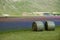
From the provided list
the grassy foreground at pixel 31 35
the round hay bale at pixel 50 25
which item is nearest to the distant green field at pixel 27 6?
the round hay bale at pixel 50 25

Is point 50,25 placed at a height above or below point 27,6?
below

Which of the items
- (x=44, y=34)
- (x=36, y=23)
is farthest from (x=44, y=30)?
(x=36, y=23)

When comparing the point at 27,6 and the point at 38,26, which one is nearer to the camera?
the point at 38,26

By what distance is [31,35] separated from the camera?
328 cm

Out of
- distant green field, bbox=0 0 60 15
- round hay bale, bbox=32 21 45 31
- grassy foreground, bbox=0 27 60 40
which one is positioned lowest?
grassy foreground, bbox=0 27 60 40

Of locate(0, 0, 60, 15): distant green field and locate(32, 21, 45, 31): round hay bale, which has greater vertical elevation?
locate(0, 0, 60, 15): distant green field

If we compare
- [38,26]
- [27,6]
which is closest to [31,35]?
[38,26]

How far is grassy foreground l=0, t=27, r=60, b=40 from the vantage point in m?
3.16

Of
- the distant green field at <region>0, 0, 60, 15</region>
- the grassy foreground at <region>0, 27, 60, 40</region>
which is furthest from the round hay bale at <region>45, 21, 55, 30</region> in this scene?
the distant green field at <region>0, 0, 60, 15</region>

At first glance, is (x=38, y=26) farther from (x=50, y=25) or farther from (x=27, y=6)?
(x=27, y=6)

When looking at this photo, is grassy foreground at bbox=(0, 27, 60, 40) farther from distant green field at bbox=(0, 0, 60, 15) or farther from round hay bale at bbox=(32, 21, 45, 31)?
distant green field at bbox=(0, 0, 60, 15)

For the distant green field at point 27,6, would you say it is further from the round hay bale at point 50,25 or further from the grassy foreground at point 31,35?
the grassy foreground at point 31,35

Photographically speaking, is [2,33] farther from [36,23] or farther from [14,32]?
[36,23]

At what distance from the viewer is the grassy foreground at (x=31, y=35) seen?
3160 millimetres
